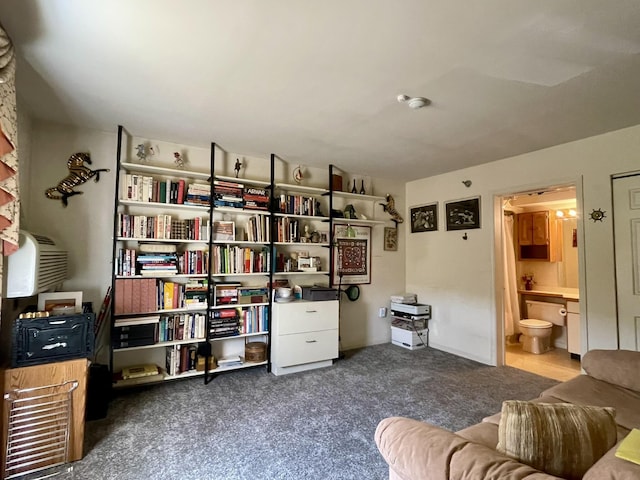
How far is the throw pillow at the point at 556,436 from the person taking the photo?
95cm

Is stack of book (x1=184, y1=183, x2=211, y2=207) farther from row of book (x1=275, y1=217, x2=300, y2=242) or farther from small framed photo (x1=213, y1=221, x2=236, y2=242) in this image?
row of book (x1=275, y1=217, x2=300, y2=242)

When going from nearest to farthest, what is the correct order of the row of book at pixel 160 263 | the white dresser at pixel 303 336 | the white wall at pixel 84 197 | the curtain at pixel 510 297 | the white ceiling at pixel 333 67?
the white ceiling at pixel 333 67 < the white wall at pixel 84 197 < the row of book at pixel 160 263 < the white dresser at pixel 303 336 < the curtain at pixel 510 297

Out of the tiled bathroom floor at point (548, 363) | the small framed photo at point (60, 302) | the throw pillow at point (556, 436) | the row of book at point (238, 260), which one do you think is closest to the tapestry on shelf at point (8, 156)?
the small framed photo at point (60, 302)

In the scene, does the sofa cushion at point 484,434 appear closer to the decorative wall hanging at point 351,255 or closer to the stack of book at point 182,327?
the stack of book at point 182,327

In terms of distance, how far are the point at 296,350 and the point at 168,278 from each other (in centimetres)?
151

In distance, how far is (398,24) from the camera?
1.54 m

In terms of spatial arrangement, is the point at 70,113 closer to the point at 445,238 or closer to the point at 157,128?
the point at 157,128

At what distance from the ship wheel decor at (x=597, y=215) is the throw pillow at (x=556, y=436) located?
2526 millimetres

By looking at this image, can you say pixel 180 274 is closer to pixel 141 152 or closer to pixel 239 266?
pixel 239 266

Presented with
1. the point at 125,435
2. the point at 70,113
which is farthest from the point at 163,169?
the point at 125,435

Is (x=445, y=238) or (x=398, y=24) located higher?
(x=398, y=24)

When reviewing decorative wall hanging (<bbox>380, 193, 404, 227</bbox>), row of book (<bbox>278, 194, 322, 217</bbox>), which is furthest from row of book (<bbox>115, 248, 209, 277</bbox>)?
decorative wall hanging (<bbox>380, 193, 404, 227</bbox>)

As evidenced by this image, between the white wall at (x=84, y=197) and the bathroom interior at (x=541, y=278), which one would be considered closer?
the white wall at (x=84, y=197)

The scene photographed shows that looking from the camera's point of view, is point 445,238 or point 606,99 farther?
point 445,238
